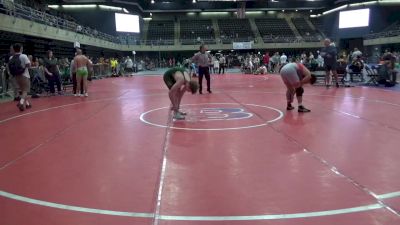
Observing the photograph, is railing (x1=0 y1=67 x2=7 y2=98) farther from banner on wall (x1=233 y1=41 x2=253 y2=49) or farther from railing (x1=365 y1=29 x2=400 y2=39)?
railing (x1=365 y1=29 x2=400 y2=39)

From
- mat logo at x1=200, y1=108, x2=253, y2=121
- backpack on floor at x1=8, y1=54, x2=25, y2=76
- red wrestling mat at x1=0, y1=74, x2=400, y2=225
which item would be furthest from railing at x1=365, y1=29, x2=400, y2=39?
backpack on floor at x1=8, y1=54, x2=25, y2=76

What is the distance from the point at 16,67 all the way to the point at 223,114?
5.77 metres

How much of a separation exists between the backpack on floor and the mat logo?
503cm

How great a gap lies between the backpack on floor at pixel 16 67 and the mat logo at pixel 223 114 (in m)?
5.03

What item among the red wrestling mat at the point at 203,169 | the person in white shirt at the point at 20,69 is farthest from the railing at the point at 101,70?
the red wrestling mat at the point at 203,169

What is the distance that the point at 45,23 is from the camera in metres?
25.2

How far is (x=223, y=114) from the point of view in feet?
29.7

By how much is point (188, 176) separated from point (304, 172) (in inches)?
54.6

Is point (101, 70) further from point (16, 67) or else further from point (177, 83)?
point (177, 83)

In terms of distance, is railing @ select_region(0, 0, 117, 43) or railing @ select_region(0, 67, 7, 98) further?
railing @ select_region(0, 0, 117, 43)

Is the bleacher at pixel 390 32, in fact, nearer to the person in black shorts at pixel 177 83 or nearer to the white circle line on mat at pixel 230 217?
the person in black shorts at pixel 177 83

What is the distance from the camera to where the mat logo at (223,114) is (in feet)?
27.8

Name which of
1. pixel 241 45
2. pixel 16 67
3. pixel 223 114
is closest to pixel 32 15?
pixel 16 67

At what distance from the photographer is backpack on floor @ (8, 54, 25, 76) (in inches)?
406
